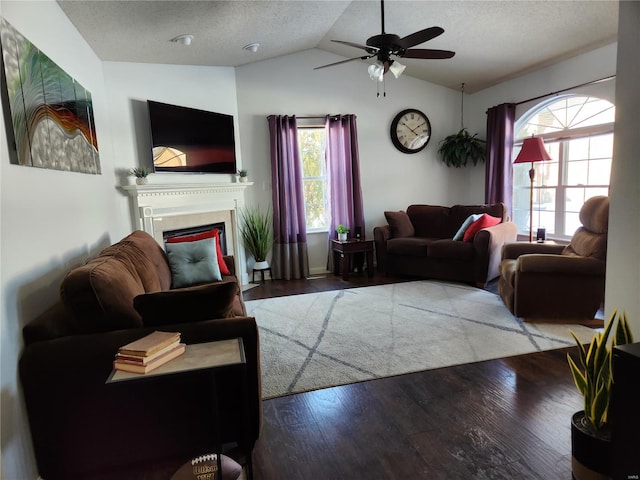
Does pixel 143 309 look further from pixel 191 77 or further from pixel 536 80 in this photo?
pixel 536 80

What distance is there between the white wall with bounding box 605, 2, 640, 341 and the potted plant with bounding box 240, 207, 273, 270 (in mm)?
3838

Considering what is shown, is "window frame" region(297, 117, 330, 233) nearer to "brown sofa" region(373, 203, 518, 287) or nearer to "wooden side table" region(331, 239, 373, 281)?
"wooden side table" region(331, 239, 373, 281)

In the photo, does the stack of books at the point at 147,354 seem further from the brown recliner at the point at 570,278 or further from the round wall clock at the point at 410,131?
the round wall clock at the point at 410,131

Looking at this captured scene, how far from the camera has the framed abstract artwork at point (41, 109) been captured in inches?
69.0

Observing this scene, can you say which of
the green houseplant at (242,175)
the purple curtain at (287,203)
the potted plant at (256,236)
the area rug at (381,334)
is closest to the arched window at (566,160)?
the area rug at (381,334)

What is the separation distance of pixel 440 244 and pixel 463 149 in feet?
5.59

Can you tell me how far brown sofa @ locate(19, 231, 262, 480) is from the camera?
5.16 feet

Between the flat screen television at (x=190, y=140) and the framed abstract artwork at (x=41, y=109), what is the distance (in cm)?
130

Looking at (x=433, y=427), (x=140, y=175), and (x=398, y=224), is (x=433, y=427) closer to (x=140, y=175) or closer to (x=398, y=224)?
(x=140, y=175)

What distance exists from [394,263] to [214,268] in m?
2.68

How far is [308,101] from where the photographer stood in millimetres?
5367

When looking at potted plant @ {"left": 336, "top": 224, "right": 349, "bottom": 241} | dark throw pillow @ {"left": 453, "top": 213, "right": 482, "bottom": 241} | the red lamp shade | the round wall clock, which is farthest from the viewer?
the round wall clock

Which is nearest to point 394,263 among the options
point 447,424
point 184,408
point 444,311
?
point 444,311

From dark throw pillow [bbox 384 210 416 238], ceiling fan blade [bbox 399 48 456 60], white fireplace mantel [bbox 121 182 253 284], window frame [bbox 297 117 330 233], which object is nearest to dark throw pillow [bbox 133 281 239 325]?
ceiling fan blade [bbox 399 48 456 60]
